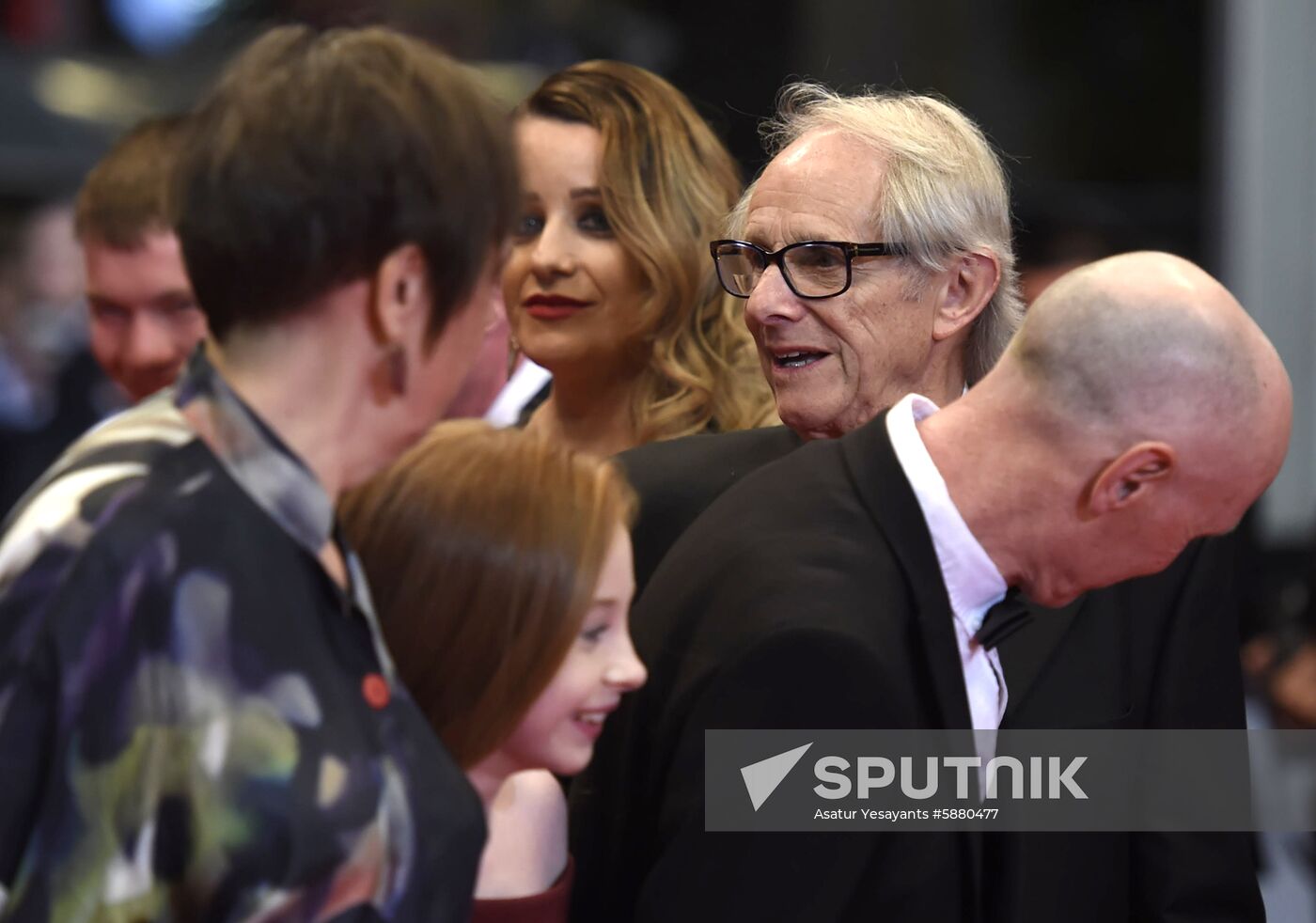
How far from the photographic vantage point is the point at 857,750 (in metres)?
1.83

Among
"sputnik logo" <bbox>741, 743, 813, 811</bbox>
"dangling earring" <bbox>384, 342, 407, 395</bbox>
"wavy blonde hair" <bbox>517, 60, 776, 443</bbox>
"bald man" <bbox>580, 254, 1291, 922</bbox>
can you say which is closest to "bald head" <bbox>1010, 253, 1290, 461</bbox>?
"bald man" <bbox>580, 254, 1291, 922</bbox>

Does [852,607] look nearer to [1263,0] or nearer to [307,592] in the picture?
[307,592]

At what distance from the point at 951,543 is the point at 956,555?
15 millimetres

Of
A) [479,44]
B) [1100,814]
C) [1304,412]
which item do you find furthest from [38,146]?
[1100,814]

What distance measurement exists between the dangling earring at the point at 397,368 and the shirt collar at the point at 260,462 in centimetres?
10

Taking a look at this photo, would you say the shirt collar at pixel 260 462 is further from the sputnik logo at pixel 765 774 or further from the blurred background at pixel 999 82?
the blurred background at pixel 999 82

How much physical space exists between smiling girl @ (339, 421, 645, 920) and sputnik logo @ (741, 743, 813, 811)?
0.18m

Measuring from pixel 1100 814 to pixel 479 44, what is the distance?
19.8 feet

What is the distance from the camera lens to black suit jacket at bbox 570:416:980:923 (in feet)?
5.88

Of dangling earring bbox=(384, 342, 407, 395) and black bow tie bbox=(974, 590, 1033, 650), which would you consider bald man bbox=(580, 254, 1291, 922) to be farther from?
dangling earring bbox=(384, 342, 407, 395)

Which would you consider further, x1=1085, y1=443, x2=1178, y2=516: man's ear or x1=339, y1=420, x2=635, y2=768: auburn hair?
x1=1085, y1=443, x2=1178, y2=516: man's ear

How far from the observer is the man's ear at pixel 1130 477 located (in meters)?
1.92

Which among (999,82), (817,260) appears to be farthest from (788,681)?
(999,82)

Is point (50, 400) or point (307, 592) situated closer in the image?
point (307, 592)
